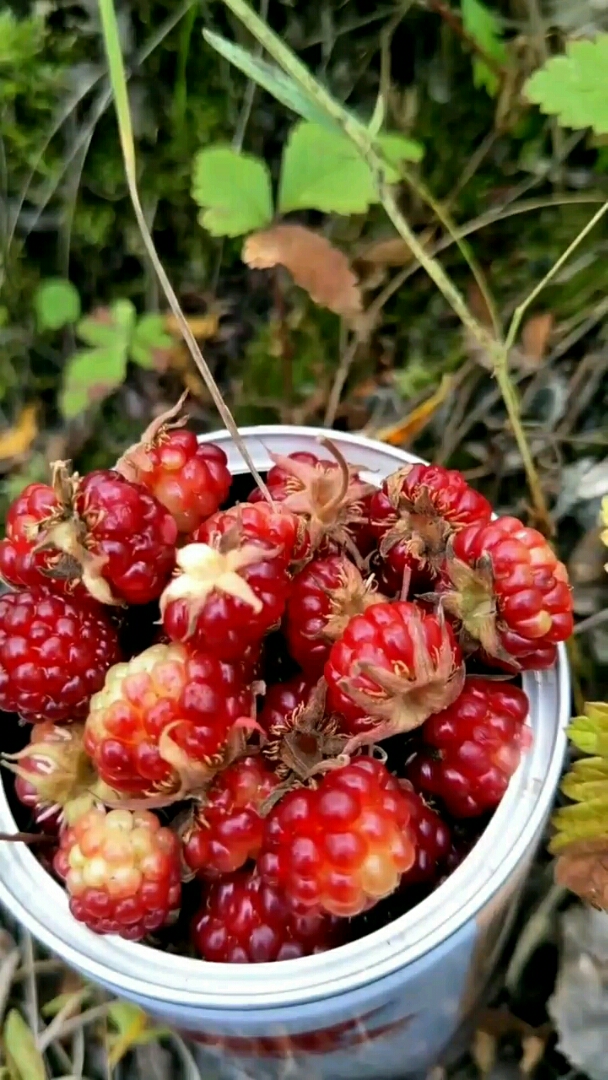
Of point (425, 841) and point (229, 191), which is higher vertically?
point (229, 191)

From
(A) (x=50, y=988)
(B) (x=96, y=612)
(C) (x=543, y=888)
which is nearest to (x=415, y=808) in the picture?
(B) (x=96, y=612)

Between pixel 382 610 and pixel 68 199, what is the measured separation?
1.65ft

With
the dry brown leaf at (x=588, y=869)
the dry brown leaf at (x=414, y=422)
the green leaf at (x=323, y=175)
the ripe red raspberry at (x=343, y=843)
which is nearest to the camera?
the ripe red raspberry at (x=343, y=843)

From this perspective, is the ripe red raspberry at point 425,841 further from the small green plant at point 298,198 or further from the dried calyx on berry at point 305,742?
the small green plant at point 298,198

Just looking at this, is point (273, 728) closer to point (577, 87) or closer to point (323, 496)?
point (323, 496)

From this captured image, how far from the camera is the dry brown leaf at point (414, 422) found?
27.9 inches

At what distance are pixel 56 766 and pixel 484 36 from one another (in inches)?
20.6

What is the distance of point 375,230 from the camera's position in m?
0.75

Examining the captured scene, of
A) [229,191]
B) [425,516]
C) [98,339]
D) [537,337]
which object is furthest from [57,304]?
[425,516]

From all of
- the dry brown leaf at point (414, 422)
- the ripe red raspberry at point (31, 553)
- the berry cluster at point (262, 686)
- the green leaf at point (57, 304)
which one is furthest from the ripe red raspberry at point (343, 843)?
the green leaf at point (57, 304)

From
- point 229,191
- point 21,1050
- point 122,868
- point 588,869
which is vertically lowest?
point 21,1050

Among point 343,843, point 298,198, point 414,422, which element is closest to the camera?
point 343,843

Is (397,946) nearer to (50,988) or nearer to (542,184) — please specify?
(50,988)

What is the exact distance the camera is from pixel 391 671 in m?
0.35
